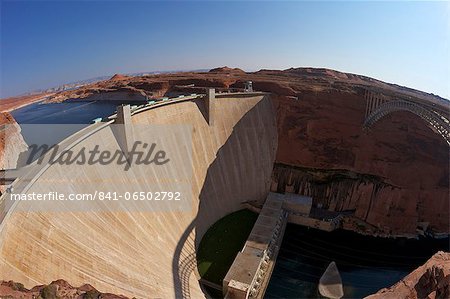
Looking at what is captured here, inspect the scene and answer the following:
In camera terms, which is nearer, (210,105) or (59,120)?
(210,105)

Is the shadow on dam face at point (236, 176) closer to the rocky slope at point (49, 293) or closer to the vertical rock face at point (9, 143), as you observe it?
the rocky slope at point (49, 293)

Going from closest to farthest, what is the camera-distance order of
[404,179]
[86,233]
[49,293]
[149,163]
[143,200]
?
[49,293] → [86,233] → [143,200] → [149,163] → [404,179]

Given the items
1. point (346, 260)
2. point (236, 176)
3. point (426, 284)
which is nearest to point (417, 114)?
point (346, 260)

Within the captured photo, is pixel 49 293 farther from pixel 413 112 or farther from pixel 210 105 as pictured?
pixel 413 112

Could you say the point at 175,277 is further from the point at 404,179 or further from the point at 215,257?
the point at 404,179

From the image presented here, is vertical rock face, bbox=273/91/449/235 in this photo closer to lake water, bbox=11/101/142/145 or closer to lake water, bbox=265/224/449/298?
lake water, bbox=265/224/449/298

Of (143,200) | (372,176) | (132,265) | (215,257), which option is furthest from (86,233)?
(372,176)
